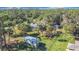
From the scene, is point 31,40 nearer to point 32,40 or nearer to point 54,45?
point 32,40

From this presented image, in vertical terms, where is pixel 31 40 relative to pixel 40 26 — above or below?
below

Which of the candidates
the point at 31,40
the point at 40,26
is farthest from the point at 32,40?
the point at 40,26

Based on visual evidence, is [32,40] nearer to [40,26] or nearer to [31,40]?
[31,40]

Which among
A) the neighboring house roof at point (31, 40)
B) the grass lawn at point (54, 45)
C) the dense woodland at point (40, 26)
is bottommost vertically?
the grass lawn at point (54, 45)

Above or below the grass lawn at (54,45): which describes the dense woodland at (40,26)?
above

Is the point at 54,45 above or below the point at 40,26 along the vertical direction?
below

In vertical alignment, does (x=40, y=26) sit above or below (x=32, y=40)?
above
